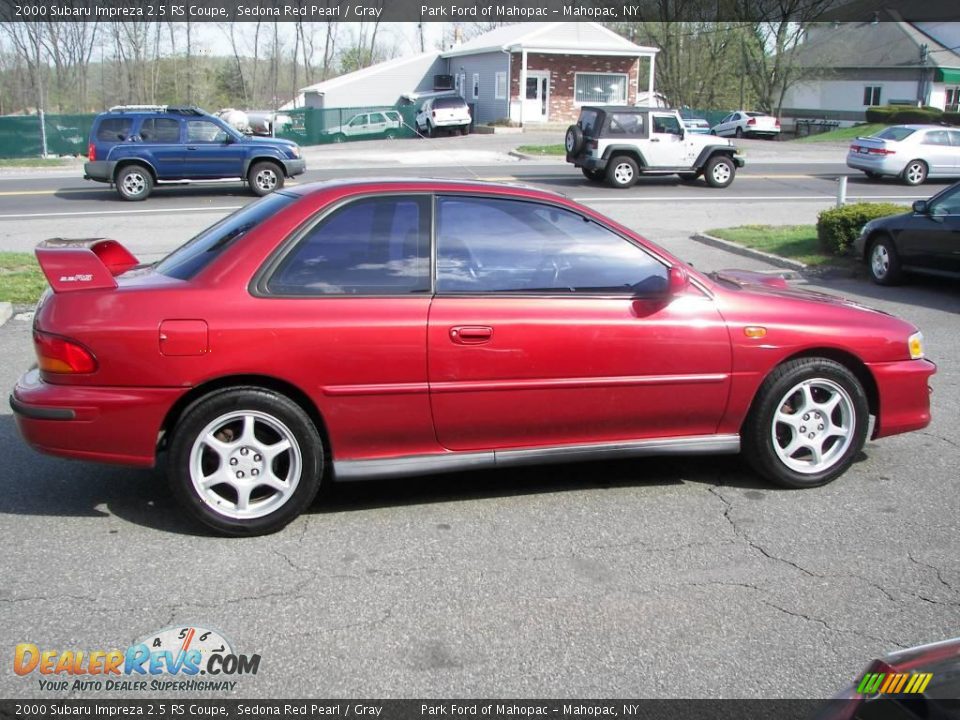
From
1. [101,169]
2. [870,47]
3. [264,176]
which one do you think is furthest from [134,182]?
[870,47]

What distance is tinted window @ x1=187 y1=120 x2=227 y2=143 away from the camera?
2072 centimetres

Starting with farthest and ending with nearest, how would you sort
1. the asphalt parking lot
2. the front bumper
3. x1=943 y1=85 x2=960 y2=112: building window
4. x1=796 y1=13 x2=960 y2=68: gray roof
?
x1=943 y1=85 x2=960 y2=112: building window
x1=796 y1=13 x2=960 y2=68: gray roof
the front bumper
the asphalt parking lot

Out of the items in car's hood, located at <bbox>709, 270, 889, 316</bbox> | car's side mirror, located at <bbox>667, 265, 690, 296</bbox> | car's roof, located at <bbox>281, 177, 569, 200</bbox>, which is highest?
car's roof, located at <bbox>281, 177, 569, 200</bbox>

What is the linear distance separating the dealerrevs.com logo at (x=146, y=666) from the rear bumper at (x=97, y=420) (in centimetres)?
104

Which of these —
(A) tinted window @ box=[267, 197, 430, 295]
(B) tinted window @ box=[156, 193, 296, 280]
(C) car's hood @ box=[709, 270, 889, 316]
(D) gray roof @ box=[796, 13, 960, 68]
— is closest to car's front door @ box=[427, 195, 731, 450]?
(A) tinted window @ box=[267, 197, 430, 295]

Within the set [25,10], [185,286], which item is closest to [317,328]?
[185,286]

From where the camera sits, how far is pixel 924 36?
58125mm

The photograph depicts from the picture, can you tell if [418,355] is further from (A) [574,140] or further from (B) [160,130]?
(A) [574,140]

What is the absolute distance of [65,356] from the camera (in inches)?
163

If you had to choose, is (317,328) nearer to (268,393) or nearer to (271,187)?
(268,393)

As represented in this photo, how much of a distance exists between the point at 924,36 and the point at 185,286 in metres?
64.3

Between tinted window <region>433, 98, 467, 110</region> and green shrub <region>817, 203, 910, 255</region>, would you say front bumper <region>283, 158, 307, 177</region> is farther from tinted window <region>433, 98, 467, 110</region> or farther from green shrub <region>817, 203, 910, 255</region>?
tinted window <region>433, 98, 467, 110</region>

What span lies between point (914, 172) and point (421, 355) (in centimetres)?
2501

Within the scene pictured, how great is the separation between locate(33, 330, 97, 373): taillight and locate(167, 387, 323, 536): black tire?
1.59 feet
